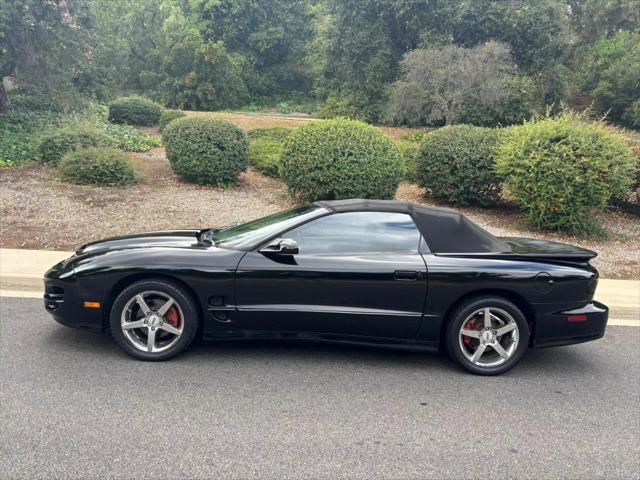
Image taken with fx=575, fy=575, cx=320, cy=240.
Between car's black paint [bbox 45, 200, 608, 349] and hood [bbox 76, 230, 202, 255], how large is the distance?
0.73 ft

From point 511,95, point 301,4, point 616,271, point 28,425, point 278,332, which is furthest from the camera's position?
point 301,4

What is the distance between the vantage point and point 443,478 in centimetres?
324

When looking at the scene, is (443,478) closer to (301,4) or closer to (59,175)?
(59,175)

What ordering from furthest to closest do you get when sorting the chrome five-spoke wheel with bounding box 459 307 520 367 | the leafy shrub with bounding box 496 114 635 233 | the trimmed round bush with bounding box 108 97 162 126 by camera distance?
the trimmed round bush with bounding box 108 97 162 126, the leafy shrub with bounding box 496 114 635 233, the chrome five-spoke wheel with bounding box 459 307 520 367

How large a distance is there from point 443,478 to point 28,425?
2518mm

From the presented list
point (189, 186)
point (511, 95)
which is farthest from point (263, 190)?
point (511, 95)

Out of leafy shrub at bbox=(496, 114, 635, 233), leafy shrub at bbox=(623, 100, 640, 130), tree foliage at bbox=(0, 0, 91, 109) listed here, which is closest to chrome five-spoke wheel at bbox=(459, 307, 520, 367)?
leafy shrub at bbox=(496, 114, 635, 233)

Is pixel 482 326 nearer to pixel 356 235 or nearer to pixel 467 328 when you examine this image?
pixel 467 328

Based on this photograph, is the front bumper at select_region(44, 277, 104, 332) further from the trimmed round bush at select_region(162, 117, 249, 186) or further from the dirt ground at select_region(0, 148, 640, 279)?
the trimmed round bush at select_region(162, 117, 249, 186)

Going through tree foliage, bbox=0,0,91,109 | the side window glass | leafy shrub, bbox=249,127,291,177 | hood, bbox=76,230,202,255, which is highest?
tree foliage, bbox=0,0,91,109

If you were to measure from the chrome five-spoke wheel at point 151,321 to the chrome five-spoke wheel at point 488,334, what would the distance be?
7.47 ft

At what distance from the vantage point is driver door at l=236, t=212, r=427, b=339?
14.9 ft

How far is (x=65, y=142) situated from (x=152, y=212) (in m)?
4.86

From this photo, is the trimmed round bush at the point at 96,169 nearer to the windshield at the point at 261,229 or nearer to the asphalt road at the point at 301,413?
the asphalt road at the point at 301,413
